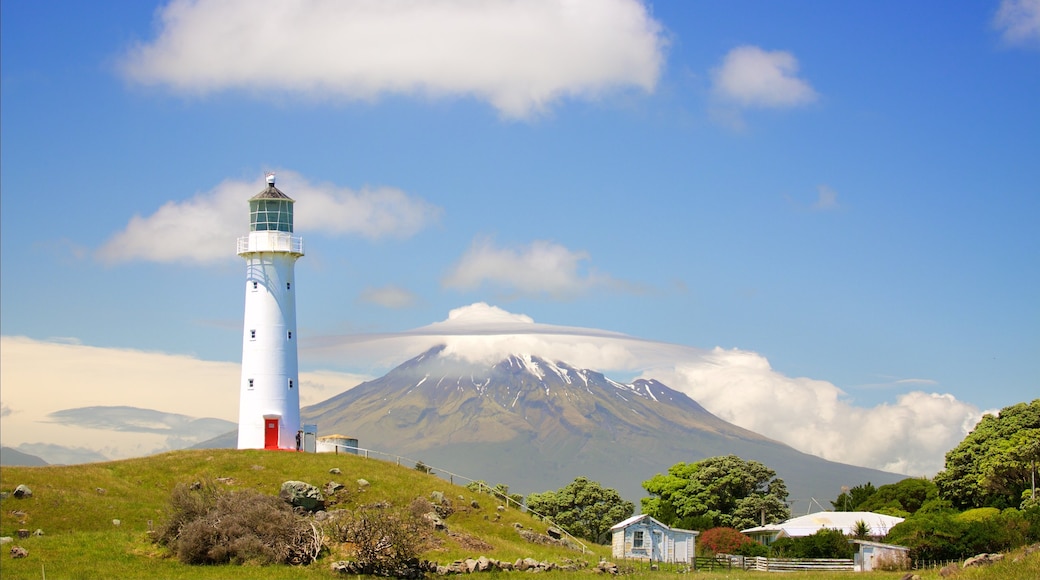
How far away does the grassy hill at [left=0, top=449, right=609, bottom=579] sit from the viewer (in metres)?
42.5

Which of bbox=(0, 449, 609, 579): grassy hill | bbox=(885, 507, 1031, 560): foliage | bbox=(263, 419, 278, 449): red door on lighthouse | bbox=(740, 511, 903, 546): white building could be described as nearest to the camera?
bbox=(0, 449, 609, 579): grassy hill

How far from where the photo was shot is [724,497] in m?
86.9

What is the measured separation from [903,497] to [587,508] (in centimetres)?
2579

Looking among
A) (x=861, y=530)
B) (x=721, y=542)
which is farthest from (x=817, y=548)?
(x=861, y=530)

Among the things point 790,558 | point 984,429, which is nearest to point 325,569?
point 790,558

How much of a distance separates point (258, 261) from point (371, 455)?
14.3m

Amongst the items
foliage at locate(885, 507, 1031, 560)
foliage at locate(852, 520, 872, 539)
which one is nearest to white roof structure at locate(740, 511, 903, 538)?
foliage at locate(852, 520, 872, 539)

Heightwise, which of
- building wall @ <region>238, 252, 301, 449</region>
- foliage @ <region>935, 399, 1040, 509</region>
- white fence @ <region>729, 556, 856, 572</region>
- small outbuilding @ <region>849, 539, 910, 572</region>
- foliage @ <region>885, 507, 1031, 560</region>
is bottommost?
white fence @ <region>729, 556, 856, 572</region>

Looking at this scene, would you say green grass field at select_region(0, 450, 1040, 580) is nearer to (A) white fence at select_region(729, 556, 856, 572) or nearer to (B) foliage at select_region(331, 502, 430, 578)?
(B) foliage at select_region(331, 502, 430, 578)

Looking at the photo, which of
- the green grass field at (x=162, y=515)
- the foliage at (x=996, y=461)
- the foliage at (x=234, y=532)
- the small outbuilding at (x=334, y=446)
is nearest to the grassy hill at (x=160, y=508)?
the green grass field at (x=162, y=515)

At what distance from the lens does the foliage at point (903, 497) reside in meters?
83.8

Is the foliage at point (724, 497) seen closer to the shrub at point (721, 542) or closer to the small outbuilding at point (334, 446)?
the shrub at point (721, 542)

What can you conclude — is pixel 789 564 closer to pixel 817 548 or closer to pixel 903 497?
pixel 817 548

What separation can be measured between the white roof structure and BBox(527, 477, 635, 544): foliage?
21.7 metres
